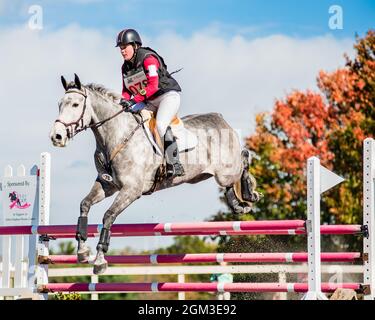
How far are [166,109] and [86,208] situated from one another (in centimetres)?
128

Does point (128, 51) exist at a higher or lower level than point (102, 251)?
higher

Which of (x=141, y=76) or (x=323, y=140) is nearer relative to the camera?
(x=141, y=76)

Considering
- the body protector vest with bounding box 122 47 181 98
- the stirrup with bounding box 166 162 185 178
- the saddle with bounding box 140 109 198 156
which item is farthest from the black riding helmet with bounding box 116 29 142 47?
the stirrup with bounding box 166 162 185 178

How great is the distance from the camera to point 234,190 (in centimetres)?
923

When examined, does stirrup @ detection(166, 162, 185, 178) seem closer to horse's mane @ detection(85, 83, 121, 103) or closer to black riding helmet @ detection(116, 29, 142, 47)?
horse's mane @ detection(85, 83, 121, 103)

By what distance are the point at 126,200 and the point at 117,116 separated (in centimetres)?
91

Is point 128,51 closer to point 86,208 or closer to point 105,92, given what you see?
point 105,92

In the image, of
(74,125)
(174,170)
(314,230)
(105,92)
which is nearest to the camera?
(314,230)

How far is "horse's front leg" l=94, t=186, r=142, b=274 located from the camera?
7.87 metres

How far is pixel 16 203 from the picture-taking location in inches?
358

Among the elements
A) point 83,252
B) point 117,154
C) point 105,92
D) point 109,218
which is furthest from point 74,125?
point 83,252
